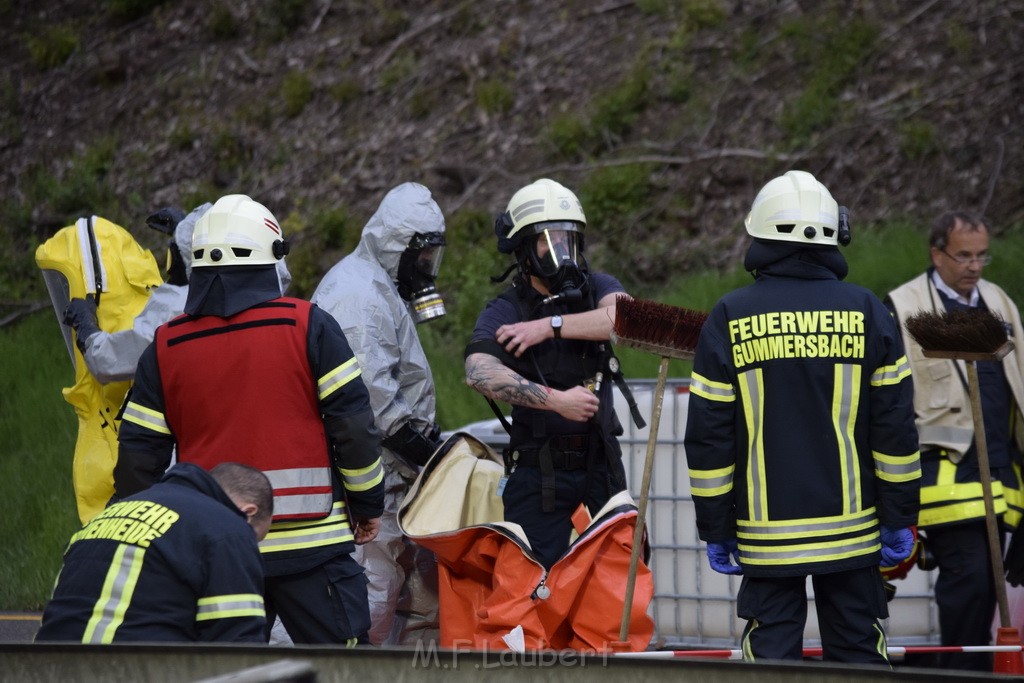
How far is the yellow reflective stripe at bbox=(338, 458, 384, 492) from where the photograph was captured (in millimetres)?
4578

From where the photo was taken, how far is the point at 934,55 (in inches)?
440

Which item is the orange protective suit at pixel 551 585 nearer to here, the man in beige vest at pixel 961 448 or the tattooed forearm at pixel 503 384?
the tattooed forearm at pixel 503 384

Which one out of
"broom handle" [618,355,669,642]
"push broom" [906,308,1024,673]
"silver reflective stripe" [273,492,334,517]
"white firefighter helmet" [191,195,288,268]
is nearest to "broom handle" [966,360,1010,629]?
"push broom" [906,308,1024,673]

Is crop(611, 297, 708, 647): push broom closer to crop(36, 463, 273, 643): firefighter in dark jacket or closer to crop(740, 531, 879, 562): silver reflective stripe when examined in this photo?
crop(740, 531, 879, 562): silver reflective stripe

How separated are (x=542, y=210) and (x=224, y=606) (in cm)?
234

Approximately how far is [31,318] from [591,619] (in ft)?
28.9

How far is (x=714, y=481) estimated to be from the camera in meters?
4.37

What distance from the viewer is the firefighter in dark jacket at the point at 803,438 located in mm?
4289

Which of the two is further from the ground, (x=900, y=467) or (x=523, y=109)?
(x=523, y=109)

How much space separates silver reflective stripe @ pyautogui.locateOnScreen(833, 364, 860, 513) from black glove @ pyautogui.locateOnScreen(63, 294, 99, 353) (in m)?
3.41

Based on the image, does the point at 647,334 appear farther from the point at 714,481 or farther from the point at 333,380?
the point at 333,380

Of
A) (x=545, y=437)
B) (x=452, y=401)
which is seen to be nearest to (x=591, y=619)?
(x=545, y=437)

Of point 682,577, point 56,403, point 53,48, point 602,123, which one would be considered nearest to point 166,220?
point 682,577

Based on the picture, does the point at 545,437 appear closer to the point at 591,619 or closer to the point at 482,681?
the point at 591,619
